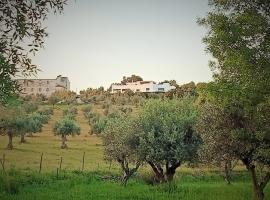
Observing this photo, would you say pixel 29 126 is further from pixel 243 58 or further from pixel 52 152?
pixel 243 58

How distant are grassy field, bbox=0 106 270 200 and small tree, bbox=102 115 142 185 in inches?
87.5

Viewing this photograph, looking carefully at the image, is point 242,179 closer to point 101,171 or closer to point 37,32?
point 101,171

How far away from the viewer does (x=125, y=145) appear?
129 feet

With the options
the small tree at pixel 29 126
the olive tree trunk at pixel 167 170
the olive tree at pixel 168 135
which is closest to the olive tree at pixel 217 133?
the olive tree at pixel 168 135

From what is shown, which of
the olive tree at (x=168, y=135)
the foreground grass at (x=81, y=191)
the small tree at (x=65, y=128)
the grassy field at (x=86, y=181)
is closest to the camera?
the foreground grass at (x=81, y=191)

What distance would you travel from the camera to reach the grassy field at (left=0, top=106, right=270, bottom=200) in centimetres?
3109

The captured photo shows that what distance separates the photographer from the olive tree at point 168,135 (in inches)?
1437

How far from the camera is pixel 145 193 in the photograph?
32844 millimetres

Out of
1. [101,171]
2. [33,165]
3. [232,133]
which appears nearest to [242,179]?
[101,171]

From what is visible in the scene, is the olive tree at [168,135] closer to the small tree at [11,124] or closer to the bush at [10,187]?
the bush at [10,187]

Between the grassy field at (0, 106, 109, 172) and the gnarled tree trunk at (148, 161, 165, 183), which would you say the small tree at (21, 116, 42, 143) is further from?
the gnarled tree trunk at (148, 161, 165, 183)

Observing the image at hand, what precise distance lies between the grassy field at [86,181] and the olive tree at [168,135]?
8.99ft

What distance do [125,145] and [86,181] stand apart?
20.6 feet

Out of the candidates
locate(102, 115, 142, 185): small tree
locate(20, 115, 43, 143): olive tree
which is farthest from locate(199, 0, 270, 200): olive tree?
locate(20, 115, 43, 143): olive tree
